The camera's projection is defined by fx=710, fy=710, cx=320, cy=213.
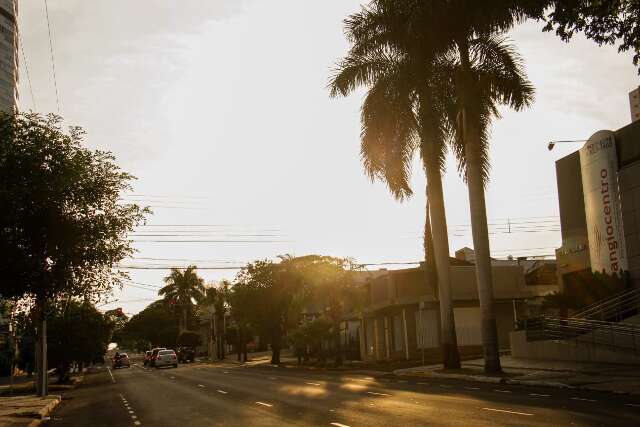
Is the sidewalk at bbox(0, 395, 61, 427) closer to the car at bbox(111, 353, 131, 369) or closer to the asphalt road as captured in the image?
the asphalt road

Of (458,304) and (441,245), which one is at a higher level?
(441,245)

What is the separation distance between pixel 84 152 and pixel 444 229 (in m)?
17.4

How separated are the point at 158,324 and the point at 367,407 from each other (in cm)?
11759

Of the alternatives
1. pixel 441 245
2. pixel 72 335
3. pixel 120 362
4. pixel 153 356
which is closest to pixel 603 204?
pixel 441 245

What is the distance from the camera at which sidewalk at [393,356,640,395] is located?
20.0 metres

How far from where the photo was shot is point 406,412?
620 inches

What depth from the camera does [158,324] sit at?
130m

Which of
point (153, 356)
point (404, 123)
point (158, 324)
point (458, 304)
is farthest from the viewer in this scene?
point (158, 324)

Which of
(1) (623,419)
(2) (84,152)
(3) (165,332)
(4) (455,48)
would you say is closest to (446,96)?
(4) (455,48)

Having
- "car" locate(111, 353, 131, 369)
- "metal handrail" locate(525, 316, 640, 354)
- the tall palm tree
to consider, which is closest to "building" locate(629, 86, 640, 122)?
the tall palm tree

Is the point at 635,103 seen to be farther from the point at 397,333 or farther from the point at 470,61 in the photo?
the point at 397,333

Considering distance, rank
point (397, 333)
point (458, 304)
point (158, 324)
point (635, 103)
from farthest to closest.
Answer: point (158, 324), point (397, 333), point (458, 304), point (635, 103)

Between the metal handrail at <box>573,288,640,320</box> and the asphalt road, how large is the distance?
8897mm

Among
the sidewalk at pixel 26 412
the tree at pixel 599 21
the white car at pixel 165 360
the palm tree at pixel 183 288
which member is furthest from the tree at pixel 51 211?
the palm tree at pixel 183 288
